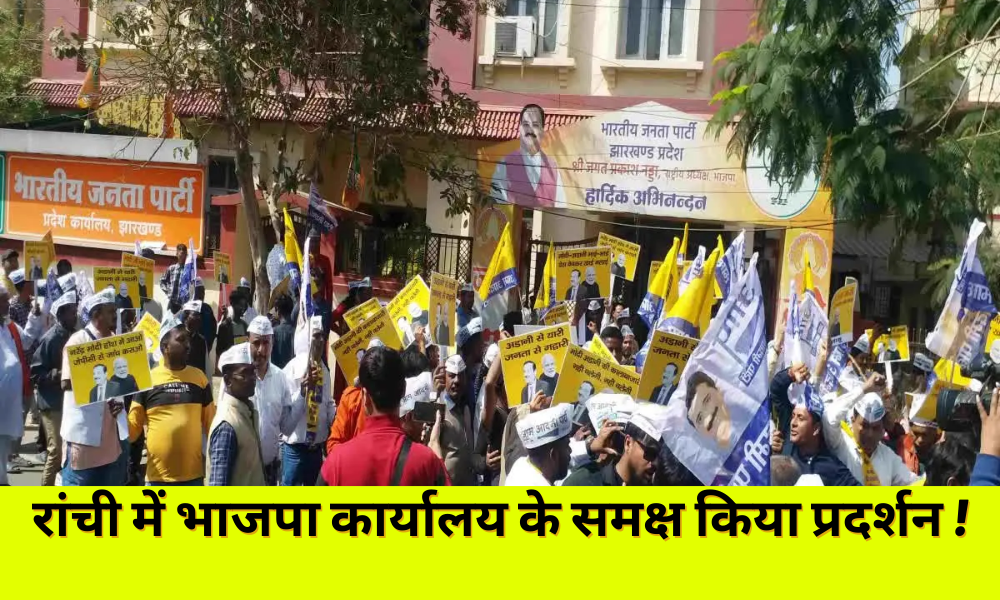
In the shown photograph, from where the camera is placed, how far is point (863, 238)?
1927 cm

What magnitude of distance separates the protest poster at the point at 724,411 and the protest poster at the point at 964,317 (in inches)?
111

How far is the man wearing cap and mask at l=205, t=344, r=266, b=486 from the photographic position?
5781mm

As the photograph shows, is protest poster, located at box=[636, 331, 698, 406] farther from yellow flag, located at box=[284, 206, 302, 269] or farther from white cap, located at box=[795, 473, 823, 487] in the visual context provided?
yellow flag, located at box=[284, 206, 302, 269]

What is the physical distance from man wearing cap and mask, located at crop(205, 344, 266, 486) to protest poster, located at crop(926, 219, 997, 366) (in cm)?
378

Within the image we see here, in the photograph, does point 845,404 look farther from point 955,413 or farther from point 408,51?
point 408,51

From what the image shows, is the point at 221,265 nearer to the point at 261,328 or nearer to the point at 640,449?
the point at 261,328

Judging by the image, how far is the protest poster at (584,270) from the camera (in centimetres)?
1123

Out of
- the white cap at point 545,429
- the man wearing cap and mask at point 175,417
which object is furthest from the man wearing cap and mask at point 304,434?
the white cap at point 545,429

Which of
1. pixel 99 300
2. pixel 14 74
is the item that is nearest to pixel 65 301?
pixel 99 300

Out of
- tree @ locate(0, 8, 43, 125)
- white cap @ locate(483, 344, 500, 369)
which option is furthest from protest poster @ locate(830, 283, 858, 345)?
tree @ locate(0, 8, 43, 125)

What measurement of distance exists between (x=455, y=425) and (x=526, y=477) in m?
1.71

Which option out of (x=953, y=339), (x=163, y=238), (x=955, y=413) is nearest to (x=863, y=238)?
(x=163, y=238)

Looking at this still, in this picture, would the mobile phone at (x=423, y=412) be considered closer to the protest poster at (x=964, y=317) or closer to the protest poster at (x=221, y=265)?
the protest poster at (x=964, y=317)

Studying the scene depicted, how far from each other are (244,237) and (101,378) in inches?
527
